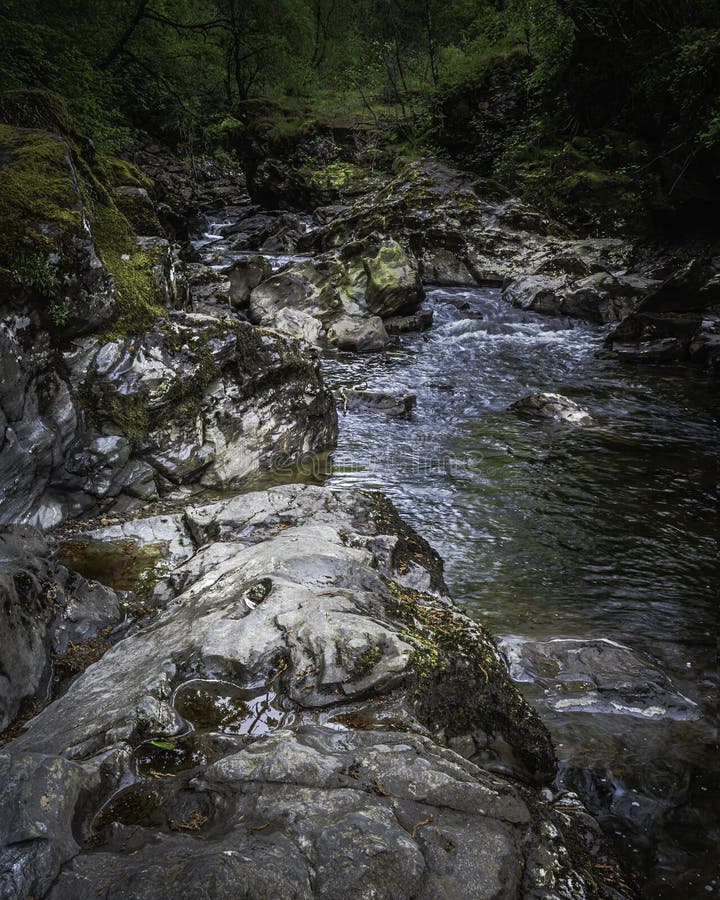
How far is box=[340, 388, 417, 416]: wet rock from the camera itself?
9391mm

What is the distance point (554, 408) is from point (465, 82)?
20.1m

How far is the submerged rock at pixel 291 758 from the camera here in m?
1.71

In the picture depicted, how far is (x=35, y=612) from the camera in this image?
3.21m

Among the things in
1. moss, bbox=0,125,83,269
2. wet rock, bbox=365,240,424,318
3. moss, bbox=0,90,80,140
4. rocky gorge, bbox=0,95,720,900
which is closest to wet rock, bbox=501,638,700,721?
rocky gorge, bbox=0,95,720,900

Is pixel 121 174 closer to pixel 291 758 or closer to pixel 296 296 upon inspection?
pixel 296 296

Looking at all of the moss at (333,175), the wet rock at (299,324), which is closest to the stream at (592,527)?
the wet rock at (299,324)

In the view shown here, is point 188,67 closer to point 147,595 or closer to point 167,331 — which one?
point 167,331

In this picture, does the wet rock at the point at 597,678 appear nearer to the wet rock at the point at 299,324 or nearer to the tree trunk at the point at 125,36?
the wet rock at the point at 299,324

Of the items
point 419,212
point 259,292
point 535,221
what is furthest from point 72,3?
point 535,221

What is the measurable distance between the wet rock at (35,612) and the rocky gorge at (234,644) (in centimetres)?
2

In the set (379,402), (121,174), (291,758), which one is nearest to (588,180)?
(379,402)

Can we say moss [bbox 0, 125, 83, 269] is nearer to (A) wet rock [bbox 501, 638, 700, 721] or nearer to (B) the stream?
(B) the stream

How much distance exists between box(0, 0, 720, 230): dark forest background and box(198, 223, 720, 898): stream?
699 centimetres

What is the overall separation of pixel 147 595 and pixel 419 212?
17.2 m
